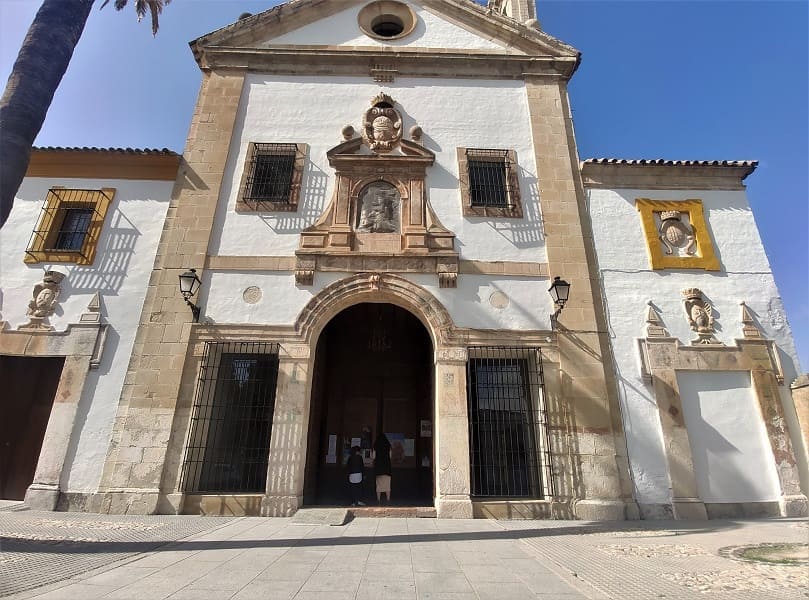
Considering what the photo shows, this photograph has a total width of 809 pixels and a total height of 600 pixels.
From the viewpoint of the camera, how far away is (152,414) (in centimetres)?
758

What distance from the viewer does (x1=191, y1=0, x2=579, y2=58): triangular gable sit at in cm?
1059

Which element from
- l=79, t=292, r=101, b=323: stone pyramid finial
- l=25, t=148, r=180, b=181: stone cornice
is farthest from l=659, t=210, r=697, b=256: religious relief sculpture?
l=79, t=292, r=101, b=323: stone pyramid finial

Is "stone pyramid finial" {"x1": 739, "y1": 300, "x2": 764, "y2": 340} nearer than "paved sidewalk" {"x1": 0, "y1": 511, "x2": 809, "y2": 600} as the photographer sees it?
No

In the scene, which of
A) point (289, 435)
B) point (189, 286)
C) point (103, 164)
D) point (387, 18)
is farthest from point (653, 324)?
point (103, 164)

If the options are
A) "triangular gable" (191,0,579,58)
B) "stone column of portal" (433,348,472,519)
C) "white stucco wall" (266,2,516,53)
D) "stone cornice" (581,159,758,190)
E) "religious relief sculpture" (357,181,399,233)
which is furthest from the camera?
"white stucco wall" (266,2,516,53)

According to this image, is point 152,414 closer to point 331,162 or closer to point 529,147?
point 331,162

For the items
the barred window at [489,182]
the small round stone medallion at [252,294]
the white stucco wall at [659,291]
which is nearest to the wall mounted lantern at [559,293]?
the white stucco wall at [659,291]

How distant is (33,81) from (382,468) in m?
8.50

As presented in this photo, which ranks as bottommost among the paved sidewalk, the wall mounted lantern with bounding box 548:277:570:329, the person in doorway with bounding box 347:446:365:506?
the paved sidewalk

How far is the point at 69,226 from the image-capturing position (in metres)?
9.23

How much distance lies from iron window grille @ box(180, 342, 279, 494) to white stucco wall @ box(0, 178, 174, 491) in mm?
1535

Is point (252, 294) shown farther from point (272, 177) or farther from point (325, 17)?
point (325, 17)

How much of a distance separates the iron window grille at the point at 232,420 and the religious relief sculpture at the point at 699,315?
8.22 meters

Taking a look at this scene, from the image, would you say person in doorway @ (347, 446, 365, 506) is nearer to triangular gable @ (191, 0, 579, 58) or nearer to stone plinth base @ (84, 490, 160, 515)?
stone plinth base @ (84, 490, 160, 515)
